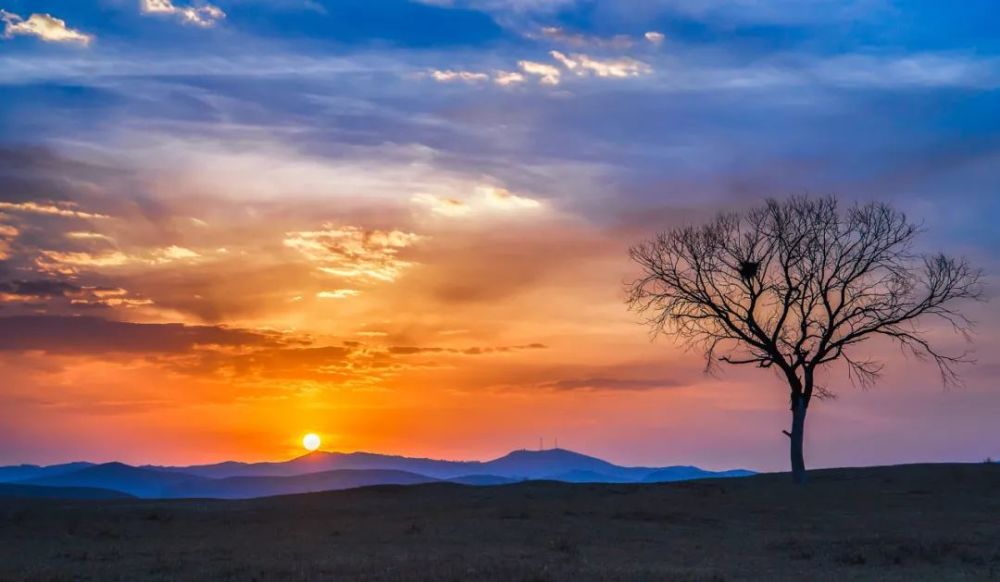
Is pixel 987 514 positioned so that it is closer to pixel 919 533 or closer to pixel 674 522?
pixel 919 533

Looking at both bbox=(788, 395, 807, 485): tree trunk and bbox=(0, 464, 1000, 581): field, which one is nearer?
bbox=(0, 464, 1000, 581): field

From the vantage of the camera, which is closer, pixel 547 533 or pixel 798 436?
pixel 547 533

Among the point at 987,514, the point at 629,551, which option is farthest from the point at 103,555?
Result: the point at 987,514

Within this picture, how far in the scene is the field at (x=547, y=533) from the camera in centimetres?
2541

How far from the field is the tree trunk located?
4.53ft

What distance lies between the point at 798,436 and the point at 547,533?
22499 mm

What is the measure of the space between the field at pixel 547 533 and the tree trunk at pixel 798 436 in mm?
1380

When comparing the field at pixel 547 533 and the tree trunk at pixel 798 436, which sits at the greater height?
the tree trunk at pixel 798 436

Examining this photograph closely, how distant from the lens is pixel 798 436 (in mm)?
51625

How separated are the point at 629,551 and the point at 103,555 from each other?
51.9 feet

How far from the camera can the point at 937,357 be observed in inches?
2053

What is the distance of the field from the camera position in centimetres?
2541

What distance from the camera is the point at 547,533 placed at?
34125 mm

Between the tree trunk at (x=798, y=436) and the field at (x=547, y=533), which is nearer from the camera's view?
the field at (x=547, y=533)
